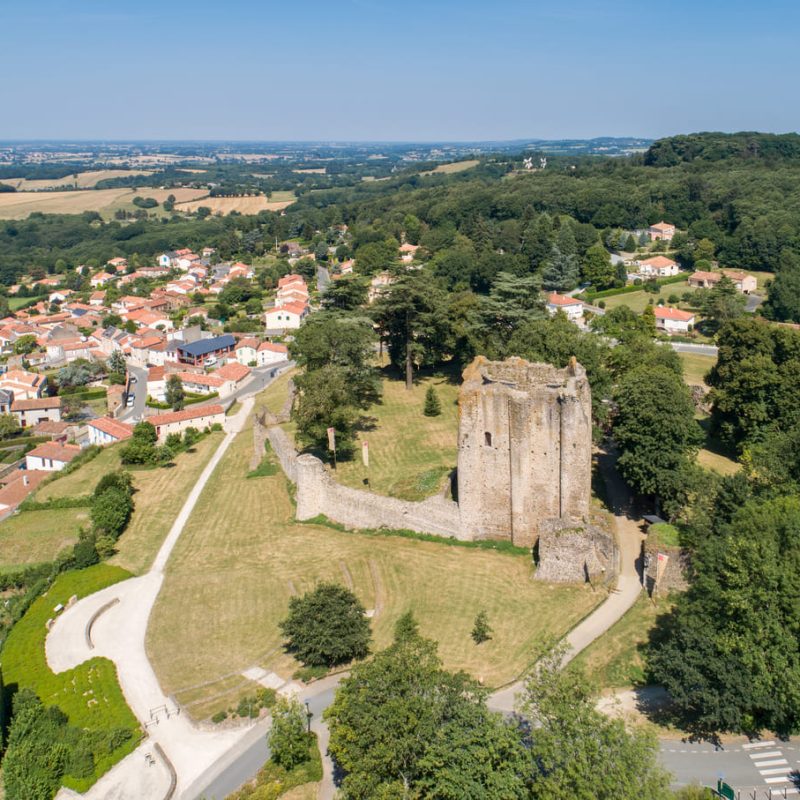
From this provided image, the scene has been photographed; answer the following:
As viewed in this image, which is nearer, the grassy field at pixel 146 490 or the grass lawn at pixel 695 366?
the grassy field at pixel 146 490

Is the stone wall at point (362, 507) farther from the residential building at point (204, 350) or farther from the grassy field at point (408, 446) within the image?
the residential building at point (204, 350)

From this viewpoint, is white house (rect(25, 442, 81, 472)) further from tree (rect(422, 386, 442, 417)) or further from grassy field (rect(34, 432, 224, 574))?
tree (rect(422, 386, 442, 417))

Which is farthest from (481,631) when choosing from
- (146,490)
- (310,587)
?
(146,490)

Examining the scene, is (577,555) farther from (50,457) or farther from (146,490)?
(50,457)

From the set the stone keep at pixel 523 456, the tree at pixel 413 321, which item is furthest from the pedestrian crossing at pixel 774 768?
the tree at pixel 413 321

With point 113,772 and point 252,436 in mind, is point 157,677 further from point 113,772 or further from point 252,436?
point 252,436

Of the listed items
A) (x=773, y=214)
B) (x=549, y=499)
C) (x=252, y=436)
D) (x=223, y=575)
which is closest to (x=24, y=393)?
(x=252, y=436)

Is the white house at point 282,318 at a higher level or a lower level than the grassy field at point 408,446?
lower
